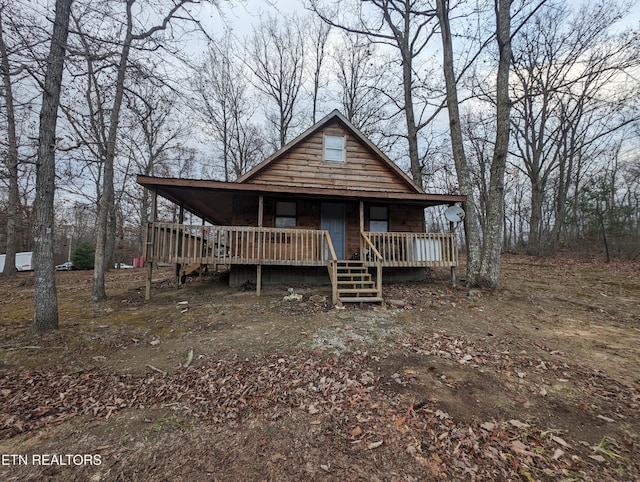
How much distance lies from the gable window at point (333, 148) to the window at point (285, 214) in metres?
2.51

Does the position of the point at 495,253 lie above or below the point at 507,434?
above

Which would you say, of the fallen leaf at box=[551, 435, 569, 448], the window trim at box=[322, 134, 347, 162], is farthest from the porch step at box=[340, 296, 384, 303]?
the window trim at box=[322, 134, 347, 162]

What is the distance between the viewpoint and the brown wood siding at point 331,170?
10188 millimetres

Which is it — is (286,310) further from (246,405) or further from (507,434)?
(507,434)

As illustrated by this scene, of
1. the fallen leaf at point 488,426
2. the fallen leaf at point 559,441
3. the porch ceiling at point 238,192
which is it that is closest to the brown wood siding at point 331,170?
the porch ceiling at point 238,192

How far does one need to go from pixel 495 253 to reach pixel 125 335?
9572 mm

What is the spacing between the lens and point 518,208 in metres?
28.6

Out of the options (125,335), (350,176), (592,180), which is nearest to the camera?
(125,335)

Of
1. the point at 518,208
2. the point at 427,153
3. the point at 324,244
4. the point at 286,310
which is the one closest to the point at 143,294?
the point at 286,310

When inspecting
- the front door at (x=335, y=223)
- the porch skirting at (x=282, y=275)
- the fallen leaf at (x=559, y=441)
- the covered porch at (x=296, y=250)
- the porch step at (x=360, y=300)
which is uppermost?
the front door at (x=335, y=223)

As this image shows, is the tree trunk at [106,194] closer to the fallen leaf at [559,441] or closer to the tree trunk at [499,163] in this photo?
the fallen leaf at [559,441]

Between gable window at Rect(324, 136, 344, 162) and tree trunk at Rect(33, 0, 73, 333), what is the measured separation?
7572 millimetres

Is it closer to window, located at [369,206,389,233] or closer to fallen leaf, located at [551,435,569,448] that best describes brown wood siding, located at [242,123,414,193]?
window, located at [369,206,389,233]

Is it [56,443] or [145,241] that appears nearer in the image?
[56,443]
